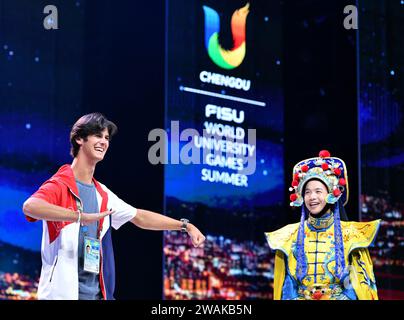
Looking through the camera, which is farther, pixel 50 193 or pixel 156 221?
pixel 156 221

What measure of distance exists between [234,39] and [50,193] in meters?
4.09

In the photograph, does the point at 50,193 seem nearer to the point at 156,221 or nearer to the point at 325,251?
the point at 156,221

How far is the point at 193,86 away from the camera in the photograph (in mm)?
7254

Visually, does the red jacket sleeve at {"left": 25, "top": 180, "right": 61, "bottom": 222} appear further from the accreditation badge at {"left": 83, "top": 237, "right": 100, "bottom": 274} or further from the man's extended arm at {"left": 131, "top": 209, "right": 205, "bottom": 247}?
the man's extended arm at {"left": 131, "top": 209, "right": 205, "bottom": 247}

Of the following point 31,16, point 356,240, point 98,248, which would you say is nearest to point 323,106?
point 31,16

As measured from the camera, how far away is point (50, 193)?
390 centimetres

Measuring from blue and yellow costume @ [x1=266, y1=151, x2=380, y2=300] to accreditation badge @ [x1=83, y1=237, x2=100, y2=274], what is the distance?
1.20m

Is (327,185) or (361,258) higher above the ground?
(327,185)

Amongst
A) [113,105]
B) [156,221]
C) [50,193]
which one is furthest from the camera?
[113,105]

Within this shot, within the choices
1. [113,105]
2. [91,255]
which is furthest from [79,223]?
[113,105]

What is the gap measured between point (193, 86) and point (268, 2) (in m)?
1.36

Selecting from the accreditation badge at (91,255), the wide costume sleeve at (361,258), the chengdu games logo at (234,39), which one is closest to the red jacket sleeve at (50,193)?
the accreditation badge at (91,255)

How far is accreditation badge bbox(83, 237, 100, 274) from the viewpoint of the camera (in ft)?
12.8

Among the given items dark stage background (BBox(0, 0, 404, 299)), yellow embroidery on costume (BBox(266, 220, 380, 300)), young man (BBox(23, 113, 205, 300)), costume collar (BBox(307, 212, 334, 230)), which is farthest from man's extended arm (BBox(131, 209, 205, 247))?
dark stage background (BBox(0, 0, 404, 299))
